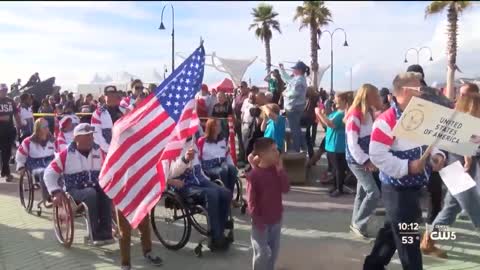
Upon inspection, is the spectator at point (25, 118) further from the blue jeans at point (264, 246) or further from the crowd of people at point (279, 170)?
the blue jeans at point (264, 246)

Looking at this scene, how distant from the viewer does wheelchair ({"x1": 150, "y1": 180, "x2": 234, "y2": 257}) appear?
5.90 metres

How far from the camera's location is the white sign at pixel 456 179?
4.11m

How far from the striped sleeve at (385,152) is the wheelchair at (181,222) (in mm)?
2352

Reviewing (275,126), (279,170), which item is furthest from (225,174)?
(279,170)

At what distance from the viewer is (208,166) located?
7512 mm

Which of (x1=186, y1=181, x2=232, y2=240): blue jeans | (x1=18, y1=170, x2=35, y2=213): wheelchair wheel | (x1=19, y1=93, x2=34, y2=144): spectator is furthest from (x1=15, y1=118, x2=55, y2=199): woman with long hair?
(x1=19, y1=93, x2=34, y2=144): spectator

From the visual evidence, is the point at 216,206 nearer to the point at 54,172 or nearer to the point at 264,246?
the point at 264,246

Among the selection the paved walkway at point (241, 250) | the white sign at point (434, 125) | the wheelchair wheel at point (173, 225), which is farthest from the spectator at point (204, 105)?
the white sign at point (434, 125)

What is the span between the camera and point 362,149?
6.28 metres

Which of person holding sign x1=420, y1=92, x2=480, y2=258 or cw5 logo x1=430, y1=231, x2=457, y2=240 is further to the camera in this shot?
cw5 logo x1=430, y1=231, x2=457, y2=240

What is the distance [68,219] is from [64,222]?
25 cm

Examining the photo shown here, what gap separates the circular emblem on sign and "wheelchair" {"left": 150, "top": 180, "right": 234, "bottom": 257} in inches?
106

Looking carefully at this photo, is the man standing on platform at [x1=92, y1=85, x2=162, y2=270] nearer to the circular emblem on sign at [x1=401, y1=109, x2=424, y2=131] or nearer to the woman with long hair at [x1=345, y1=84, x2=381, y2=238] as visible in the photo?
the woman with long hair at [x1=345, y1=84, x2=381, y2=238]

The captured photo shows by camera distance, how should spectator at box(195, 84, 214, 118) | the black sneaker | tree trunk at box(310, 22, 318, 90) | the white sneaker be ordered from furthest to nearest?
tree trunk at box(310, 22, 318, 90) < spectator at box(195, 84, 214, 118) < the black sneaker < the white sneaker
